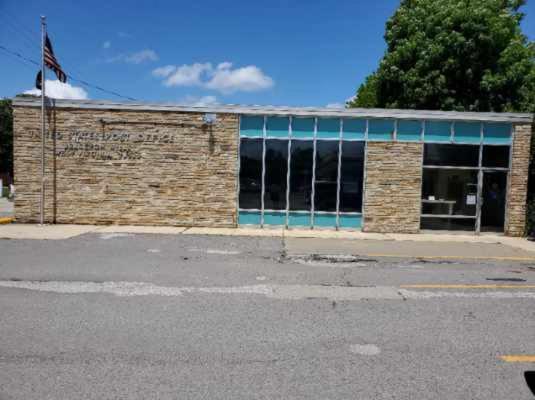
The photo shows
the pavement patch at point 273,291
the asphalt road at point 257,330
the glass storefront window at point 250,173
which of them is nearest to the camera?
the asphalt road at point 257,330

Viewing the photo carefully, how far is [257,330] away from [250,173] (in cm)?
1033

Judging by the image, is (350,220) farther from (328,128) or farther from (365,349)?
(365,349)

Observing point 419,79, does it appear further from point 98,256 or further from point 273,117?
point 98,256

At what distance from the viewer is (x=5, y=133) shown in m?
45.5

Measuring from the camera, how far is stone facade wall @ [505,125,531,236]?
562 inches

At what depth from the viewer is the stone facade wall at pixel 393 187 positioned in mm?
14438

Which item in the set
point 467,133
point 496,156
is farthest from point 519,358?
point 496,156

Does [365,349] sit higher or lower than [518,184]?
lower

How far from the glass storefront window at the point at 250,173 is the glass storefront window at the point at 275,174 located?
0.27 m

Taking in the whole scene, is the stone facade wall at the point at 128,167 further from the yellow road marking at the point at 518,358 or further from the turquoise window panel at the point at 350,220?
the yellow road marking at the point at 518,358

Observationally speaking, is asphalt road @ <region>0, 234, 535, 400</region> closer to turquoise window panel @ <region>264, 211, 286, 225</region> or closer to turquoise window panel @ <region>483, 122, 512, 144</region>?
turquoise window panel @ <region>264, 211, 286, 225</region>

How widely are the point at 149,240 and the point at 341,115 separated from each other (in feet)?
26.1

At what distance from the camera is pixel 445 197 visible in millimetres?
14844

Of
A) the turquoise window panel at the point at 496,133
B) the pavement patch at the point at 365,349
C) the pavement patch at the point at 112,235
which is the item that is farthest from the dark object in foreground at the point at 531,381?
the turquoise window panel at the point at 496,133
